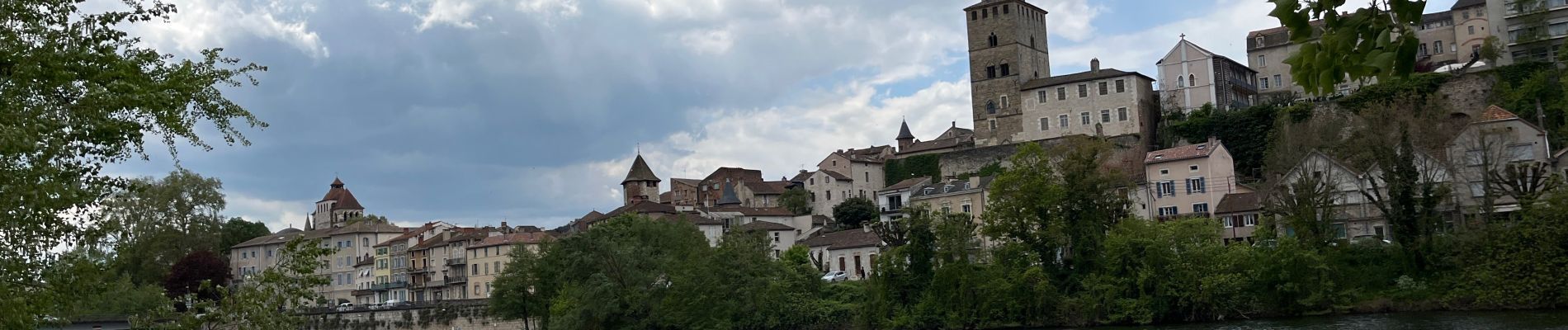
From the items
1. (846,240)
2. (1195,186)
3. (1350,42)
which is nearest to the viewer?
(1350,42)

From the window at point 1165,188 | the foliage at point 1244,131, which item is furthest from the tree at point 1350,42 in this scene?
the foliage at point 1244,131

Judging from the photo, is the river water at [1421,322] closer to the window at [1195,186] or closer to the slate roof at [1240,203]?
the slate roof at [1240,203]

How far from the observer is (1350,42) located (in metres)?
6.36

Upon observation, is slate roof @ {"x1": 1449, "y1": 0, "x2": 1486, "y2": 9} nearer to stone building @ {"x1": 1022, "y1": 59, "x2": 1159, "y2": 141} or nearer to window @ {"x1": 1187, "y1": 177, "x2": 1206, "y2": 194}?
stone building @ {"x1": 1022, "y1": 59, "x2": 1159, "y2": 141}

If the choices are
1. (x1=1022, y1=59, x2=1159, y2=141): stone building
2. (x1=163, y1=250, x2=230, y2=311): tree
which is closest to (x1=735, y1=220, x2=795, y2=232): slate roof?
(x1=1022, y1=59, x2=1159, y2=141): stone building

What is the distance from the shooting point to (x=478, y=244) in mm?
93562

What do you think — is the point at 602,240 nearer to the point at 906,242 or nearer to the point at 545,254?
the point at 545,254

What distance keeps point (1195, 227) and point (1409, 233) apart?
736 centimetres

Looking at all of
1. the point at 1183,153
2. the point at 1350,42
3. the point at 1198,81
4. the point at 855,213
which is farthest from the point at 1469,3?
the point at 1350,42

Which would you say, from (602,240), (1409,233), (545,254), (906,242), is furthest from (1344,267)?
(545,254)

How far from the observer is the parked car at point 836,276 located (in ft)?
231

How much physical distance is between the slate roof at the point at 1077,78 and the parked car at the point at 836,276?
20.1 m

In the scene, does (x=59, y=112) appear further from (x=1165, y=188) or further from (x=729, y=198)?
(x=729, y=198)

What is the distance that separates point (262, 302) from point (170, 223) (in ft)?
283
